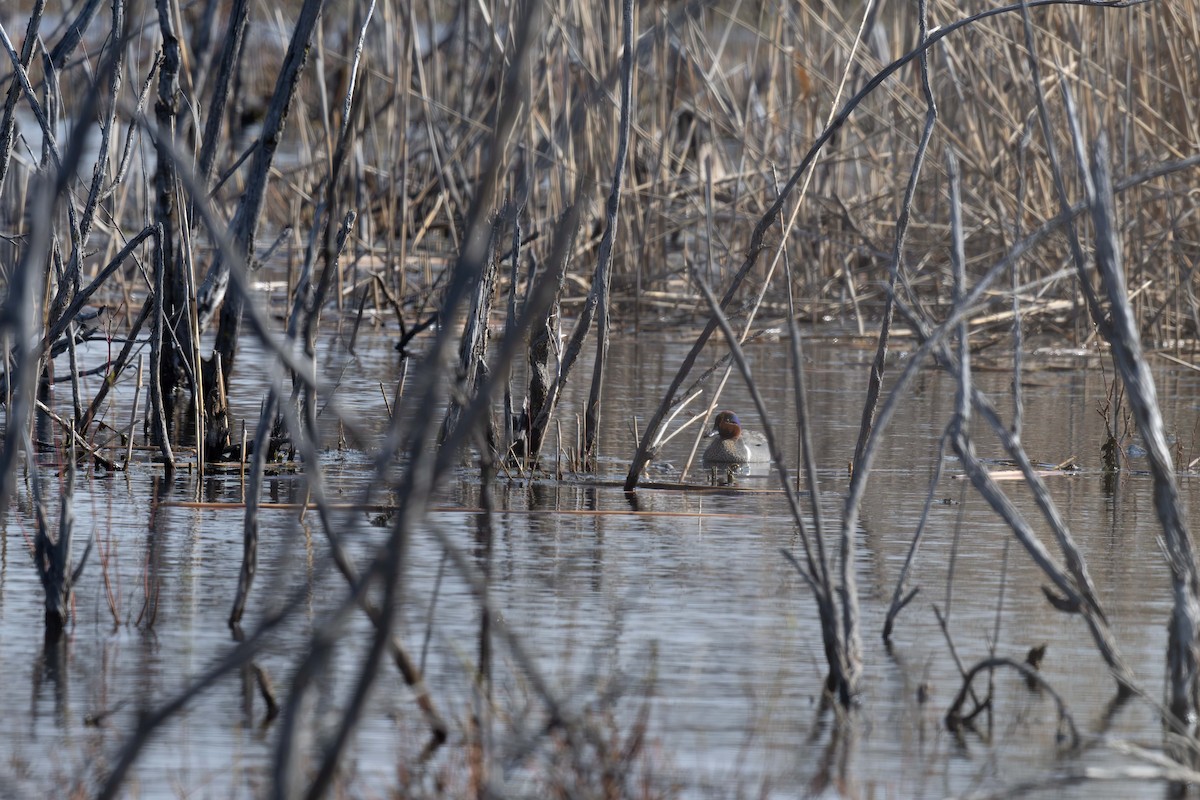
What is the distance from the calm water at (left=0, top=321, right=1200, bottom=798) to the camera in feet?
8.03

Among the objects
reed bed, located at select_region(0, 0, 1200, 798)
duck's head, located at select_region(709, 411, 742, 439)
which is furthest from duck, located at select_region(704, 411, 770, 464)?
reed bed, located at select_region(0, 0, 1200, 798)

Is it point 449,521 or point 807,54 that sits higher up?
point 807,54

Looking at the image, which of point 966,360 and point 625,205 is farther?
point 625,205

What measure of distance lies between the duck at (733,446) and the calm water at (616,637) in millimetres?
274

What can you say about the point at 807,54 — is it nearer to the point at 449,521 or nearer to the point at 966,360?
the point at 449,521

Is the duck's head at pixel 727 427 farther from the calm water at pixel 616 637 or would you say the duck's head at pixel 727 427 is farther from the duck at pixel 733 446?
the calm water at pixel 616 637

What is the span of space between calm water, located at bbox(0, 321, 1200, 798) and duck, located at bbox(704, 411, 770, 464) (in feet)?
0.90

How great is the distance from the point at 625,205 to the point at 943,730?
19.5 ft

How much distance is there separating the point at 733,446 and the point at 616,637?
215 cm

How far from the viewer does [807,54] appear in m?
7.75

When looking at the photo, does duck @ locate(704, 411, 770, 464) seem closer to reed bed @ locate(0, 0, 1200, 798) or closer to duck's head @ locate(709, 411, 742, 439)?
duck's head @ locate(709, 411, 742, 439)

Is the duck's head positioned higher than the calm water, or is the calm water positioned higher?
the duck's head

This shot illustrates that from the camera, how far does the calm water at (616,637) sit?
8.03 ft

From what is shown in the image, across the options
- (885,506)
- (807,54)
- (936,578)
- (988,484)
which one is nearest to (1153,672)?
(988,484)
